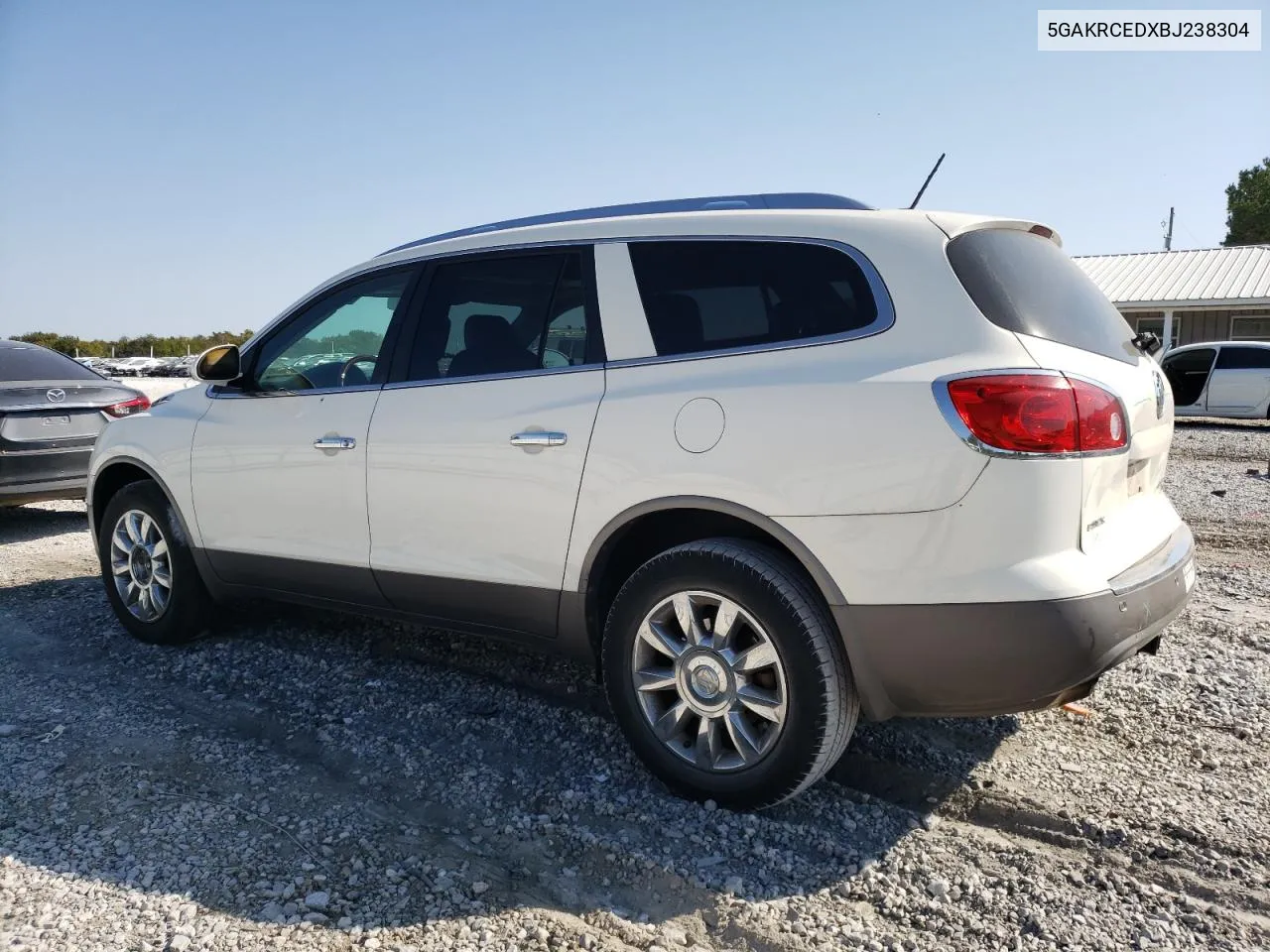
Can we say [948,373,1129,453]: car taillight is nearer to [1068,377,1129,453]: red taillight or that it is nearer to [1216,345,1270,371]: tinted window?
[1068,377,1129,453]: red taillight

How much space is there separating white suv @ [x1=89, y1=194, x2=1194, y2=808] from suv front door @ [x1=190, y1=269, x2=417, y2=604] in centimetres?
2

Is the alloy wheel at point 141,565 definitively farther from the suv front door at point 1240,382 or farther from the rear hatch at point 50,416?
the suv front door at point 1240,382

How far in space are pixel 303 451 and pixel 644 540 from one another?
1640 millimetres

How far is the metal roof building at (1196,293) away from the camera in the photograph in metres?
25.1

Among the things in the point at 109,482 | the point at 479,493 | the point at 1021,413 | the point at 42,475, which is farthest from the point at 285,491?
the point at 42,475

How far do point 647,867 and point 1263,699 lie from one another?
2731mm

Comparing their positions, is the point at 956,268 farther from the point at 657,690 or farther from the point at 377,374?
the point at 377,374

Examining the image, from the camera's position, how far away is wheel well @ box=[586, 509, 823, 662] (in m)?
3.07

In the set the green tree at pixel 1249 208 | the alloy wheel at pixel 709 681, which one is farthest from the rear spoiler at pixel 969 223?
the green tree at pixel 1249 208

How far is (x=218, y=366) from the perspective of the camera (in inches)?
174

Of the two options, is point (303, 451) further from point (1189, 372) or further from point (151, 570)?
point (1189, 372)

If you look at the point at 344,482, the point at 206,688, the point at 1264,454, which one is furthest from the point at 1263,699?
the point at 1264,454

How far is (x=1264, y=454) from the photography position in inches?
486

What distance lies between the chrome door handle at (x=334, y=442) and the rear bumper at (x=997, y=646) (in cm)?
214
